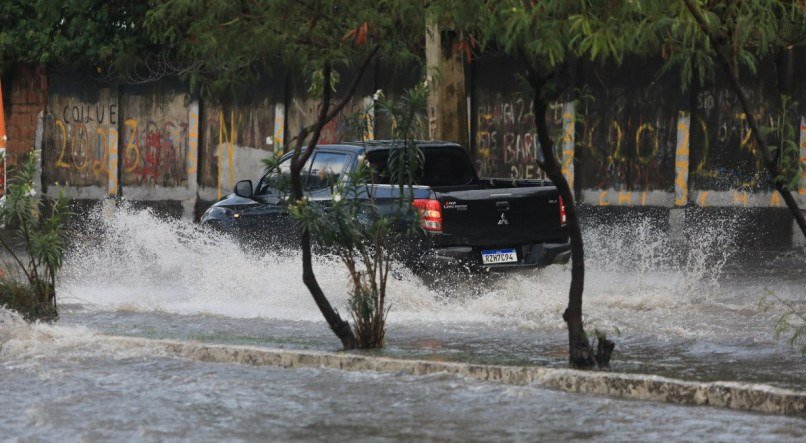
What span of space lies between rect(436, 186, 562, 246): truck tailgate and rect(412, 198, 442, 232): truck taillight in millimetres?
52

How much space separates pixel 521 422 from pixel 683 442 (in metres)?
0.98

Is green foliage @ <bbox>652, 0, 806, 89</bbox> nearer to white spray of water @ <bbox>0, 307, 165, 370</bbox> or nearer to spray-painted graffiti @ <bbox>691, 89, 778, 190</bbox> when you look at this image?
white spray of water @ <bbox>0, 307, 165, 370</bbox>

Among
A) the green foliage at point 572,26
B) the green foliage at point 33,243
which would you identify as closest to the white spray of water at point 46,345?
the green foliage at point 33,243

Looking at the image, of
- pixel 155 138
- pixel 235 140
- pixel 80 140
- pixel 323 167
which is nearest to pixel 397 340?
pixel 323 167

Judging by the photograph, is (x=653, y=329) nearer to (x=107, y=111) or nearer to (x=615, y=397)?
(x=615, y=397)

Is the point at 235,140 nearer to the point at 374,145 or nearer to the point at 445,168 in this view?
the point at 445,168

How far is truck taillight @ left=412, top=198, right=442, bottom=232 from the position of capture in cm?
1472

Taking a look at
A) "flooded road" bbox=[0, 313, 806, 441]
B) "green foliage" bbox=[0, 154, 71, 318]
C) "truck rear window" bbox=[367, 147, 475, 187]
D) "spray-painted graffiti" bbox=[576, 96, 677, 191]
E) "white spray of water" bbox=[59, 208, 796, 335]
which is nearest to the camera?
"flooded road" bbox=[0, 313, 806, 441]

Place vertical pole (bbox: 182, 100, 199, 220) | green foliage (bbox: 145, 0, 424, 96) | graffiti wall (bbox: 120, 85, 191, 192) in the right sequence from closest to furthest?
green foliage (bbox: 145, 0, 424, 96) < vertical pole (bbox: 182, 100, 199, 220) < graffiti wall (bbox: 120, 85, 191, 192)

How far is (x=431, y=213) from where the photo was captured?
14.8 meters

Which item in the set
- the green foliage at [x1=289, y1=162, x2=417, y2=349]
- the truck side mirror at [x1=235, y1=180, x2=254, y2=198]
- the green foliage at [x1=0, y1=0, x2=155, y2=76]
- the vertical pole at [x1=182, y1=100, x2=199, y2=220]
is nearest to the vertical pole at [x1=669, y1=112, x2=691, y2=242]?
the truck side mirror at [x1=235, y1=180, x2=254, y2=198]

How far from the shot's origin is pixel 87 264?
820 inches

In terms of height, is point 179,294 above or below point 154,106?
below

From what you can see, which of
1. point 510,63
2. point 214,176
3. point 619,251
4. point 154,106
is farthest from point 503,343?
point 154,106
